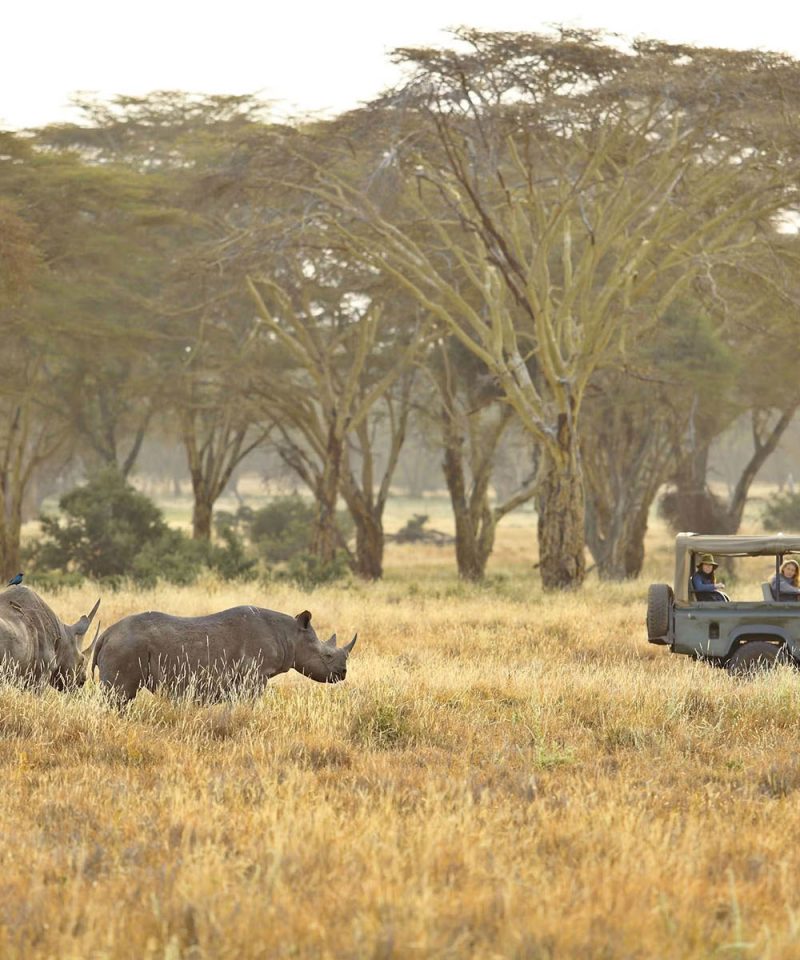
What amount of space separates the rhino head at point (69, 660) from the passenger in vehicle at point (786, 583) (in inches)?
229

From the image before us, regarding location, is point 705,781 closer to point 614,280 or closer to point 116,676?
point 116,676

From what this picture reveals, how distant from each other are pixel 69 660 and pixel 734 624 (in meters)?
5.48

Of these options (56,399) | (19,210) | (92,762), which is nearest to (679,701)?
Answer: (92,762)

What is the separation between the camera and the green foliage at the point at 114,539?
2514 cm

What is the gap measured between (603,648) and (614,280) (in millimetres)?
8327

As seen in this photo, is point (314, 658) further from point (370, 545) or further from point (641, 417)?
point (641, 417)

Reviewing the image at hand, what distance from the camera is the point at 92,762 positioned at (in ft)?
25.1

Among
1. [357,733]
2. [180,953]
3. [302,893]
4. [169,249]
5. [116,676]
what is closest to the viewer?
[180,953]

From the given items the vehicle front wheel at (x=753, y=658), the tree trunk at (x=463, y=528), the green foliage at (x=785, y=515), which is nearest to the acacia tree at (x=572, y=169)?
the tree trunk at (x=463, y=528)

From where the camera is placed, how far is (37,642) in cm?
953

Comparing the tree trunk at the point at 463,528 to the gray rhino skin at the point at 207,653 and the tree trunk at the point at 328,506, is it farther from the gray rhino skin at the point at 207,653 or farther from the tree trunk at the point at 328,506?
the gray rhino skin at the point at 207,653

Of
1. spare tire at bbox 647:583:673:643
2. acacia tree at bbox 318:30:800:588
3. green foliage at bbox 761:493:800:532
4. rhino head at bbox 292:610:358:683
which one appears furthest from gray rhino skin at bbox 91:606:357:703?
green foliage at bbox 761:493:800:532

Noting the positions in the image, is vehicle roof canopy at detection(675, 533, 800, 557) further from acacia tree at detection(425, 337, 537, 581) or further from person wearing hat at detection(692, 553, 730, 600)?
acacia tree at detection(425, 337, 537, 581)

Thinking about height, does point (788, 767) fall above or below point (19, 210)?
below
